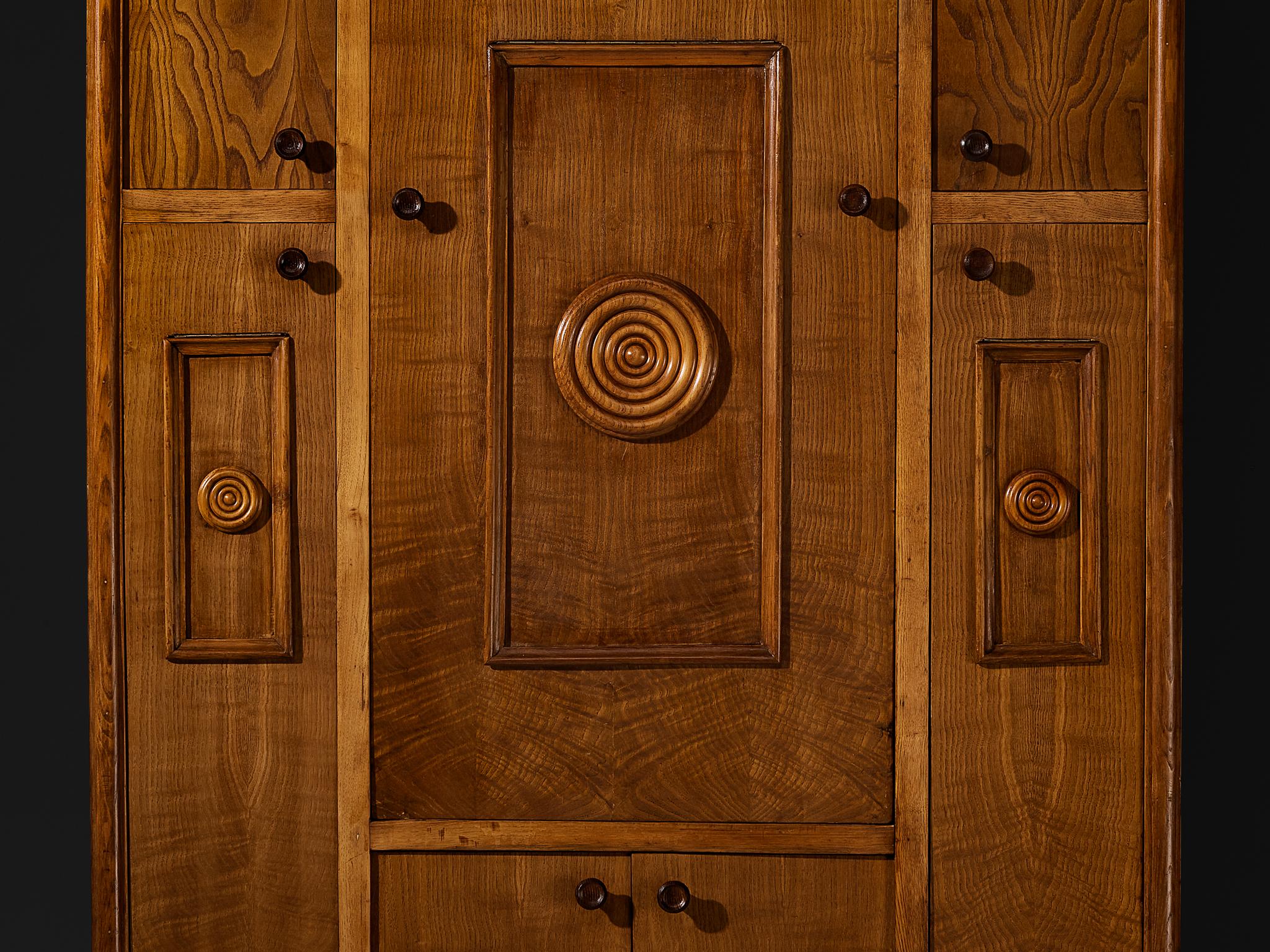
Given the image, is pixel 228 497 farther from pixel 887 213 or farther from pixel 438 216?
pixel 887 213

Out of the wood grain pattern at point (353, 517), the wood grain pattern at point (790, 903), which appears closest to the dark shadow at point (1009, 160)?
the wood grain pattern at point (353, 517)

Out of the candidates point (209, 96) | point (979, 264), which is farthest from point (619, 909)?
point (209, 96)

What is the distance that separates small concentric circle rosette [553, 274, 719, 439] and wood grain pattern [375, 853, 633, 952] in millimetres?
632

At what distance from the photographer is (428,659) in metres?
1.57

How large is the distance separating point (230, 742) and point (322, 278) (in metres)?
0.68

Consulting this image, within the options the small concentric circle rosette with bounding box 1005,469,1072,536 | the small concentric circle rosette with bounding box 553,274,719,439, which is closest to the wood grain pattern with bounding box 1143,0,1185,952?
the small concentric circle rosette with bounding box 1005,469,1072,536

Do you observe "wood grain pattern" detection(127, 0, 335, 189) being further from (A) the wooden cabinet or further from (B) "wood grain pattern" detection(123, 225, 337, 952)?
(B) "wood grain pattern" detection(123, 225, 337, 952)

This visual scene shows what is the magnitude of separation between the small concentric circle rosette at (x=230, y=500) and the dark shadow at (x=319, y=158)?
0.45m

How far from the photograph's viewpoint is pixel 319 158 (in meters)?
1.55

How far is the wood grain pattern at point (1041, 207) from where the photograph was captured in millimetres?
1539

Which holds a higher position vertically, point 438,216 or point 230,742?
point 438,216

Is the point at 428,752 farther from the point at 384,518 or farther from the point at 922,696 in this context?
the point at 922,696

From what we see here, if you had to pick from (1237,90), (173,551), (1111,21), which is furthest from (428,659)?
(1237,90)

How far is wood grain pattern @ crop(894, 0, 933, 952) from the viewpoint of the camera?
1.54m
